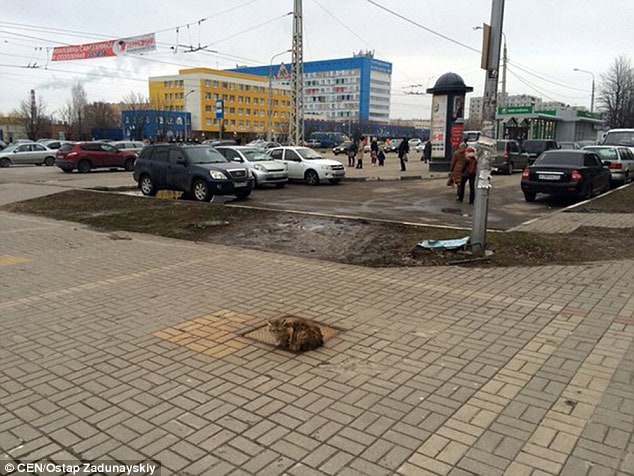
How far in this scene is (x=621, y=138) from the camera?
2808 centimetres

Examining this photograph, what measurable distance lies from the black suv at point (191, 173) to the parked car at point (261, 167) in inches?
128

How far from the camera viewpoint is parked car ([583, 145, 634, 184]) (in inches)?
813

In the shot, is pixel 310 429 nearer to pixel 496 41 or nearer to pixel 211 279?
pixel 211 279

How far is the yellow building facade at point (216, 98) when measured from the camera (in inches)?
4631

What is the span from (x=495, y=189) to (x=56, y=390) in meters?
18.9

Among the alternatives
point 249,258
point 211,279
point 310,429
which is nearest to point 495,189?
point 249,258

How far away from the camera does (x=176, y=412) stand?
362 centimetres

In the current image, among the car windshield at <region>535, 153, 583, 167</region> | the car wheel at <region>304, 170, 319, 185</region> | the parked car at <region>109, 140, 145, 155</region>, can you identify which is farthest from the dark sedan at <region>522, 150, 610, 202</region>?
the parked car at <region>109, 140, 145, 155</region>

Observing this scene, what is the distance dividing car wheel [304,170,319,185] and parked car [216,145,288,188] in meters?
1.39

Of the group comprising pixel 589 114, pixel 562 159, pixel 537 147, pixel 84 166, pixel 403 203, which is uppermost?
pixel 589 114

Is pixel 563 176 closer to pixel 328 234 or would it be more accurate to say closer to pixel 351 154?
pixel 328 234

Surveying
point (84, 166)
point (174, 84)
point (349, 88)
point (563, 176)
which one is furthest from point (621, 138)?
point (174, 84)

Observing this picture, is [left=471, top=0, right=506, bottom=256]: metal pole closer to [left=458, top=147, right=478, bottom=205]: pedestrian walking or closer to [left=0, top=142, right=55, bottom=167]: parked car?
[left=458, top=147, right=478, bottom=205]: pedestrian walking

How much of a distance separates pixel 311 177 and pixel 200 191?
7.37 m
